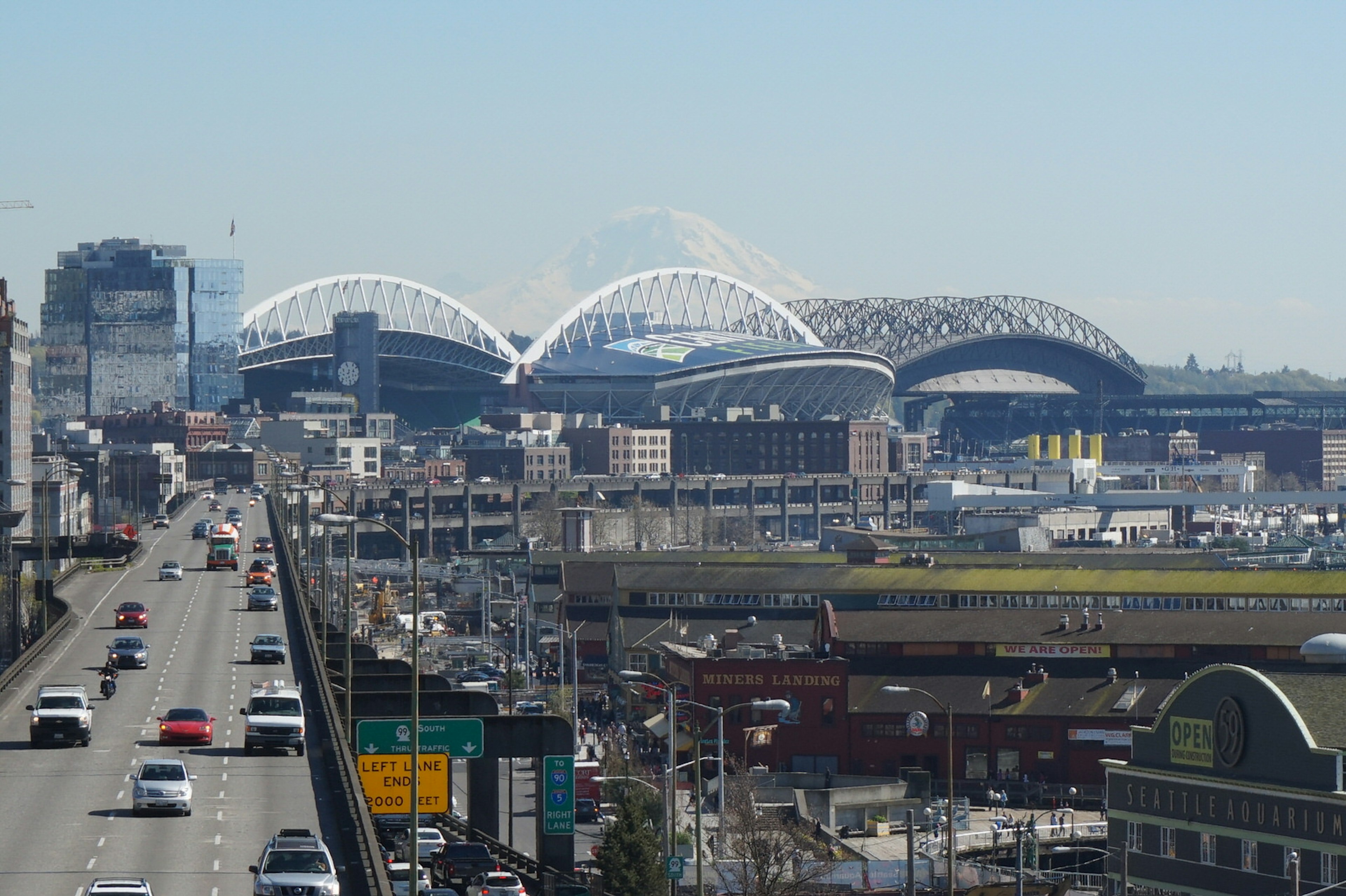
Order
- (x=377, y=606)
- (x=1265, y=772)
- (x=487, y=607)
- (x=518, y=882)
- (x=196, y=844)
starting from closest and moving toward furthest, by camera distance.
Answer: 1. (x=196, y=844)
2. (x=518, y=882)
3. (x=1265, y=772)
4. (x=487, y=607)
5. (x=377, y=606)

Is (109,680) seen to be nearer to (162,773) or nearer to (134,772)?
(134,772)

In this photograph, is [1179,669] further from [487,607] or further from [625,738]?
[487,607]

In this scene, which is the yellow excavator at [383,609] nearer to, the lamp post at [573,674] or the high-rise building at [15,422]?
the lamp post at [573,674]

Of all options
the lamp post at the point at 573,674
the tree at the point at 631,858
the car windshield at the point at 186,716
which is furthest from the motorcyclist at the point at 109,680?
the tree at the point at 631,858

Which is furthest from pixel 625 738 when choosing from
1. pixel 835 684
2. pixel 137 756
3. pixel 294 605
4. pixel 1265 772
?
pixel 137 756

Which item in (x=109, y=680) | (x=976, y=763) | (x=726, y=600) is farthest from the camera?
(x=726, y=600)

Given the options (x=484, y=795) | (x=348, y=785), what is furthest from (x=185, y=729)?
(x=348, y=785)

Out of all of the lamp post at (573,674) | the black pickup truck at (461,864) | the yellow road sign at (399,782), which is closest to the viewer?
the yellow road sign at (399,782)
